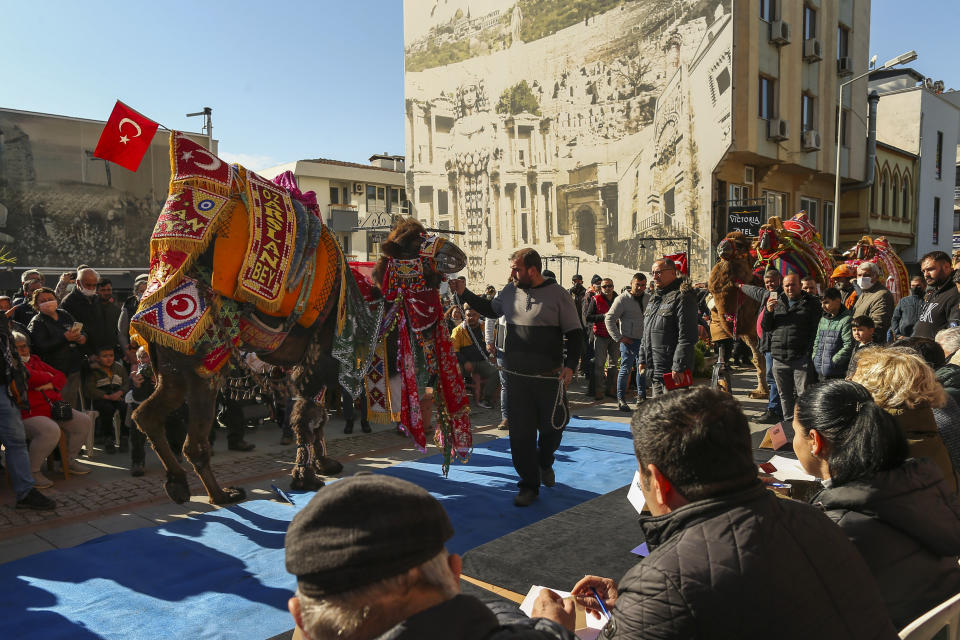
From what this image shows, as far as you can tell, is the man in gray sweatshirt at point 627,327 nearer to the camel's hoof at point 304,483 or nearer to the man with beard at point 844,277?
the man with beard at point 844,277

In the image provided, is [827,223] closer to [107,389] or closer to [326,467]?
[326,467]

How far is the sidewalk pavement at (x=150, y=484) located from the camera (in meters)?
4.47

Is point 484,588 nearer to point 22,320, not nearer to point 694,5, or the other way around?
point 22,320

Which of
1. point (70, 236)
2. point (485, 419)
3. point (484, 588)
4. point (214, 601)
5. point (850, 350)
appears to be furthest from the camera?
point (70, 236)

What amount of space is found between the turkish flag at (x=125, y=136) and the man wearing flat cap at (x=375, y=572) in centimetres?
392

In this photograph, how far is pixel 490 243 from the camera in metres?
24.9

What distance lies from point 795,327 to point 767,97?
48.1 ft

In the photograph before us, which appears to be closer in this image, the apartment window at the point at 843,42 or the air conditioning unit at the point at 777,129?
the air conditioning unit at the point at 777,129

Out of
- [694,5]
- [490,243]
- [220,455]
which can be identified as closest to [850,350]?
[220,455]

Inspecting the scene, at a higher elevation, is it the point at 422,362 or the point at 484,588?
the point at 422,362

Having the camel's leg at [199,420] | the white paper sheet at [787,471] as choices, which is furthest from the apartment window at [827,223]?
the camel's leg at [199,420]

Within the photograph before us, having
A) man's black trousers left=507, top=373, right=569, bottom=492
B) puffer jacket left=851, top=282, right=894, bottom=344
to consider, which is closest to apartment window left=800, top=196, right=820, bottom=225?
puffer jacket left=851, top=282, right=894, bottom=344

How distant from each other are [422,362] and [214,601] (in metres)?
2.25

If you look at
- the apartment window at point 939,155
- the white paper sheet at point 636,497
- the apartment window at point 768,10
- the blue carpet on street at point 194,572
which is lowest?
the blue carpet on street at point 194,572
